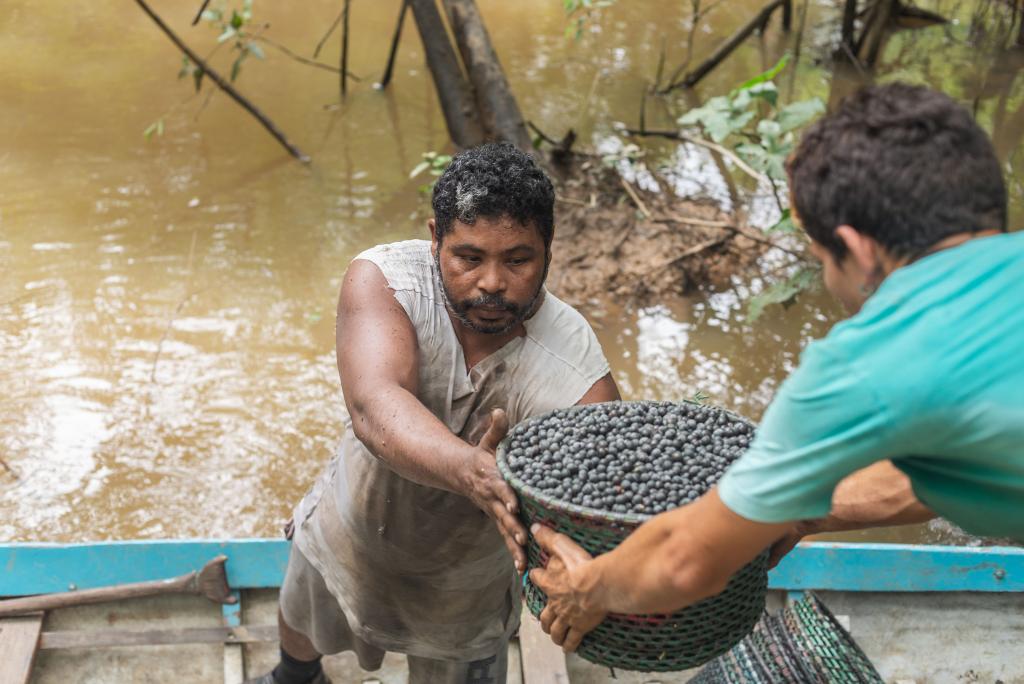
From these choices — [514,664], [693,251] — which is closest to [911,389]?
[514,664]

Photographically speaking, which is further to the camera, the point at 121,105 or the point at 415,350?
the point at 121,105

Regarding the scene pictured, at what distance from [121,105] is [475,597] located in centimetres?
619

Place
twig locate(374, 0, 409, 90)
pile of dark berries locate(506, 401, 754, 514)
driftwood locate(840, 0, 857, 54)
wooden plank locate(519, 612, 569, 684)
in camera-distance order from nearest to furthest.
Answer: pile of dark berries locate(506, 401, 754, 514) → wooden plank locate(519, 612, 569, 684) → twig locate(374, 0, 409, 90) → driftwood locate(840, 0, 857, 54)

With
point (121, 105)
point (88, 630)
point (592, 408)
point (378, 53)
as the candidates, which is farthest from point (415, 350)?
point (378, 53)

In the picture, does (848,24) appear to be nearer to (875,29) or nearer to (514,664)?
(875,29)

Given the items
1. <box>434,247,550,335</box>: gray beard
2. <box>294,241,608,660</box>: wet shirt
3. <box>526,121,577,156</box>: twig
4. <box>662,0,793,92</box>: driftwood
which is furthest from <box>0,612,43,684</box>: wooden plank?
<box>662,0,793,92</box>: driftwood

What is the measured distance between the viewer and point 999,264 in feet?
4.19

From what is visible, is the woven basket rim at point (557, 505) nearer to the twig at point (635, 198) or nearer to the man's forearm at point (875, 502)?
the man's forearm at point (875, 502)

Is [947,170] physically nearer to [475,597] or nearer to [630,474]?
[630,474]

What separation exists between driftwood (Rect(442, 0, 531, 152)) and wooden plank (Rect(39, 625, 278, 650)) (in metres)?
3.77

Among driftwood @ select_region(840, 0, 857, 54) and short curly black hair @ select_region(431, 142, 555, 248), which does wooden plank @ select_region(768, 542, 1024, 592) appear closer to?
short curly black hair @ select_region(431, 142, 555, 248)

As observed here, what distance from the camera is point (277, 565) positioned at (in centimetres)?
305

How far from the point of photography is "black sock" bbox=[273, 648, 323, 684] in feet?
9.17

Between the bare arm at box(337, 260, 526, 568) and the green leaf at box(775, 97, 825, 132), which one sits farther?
the green leaf at box(775, 97, 825, 132)
